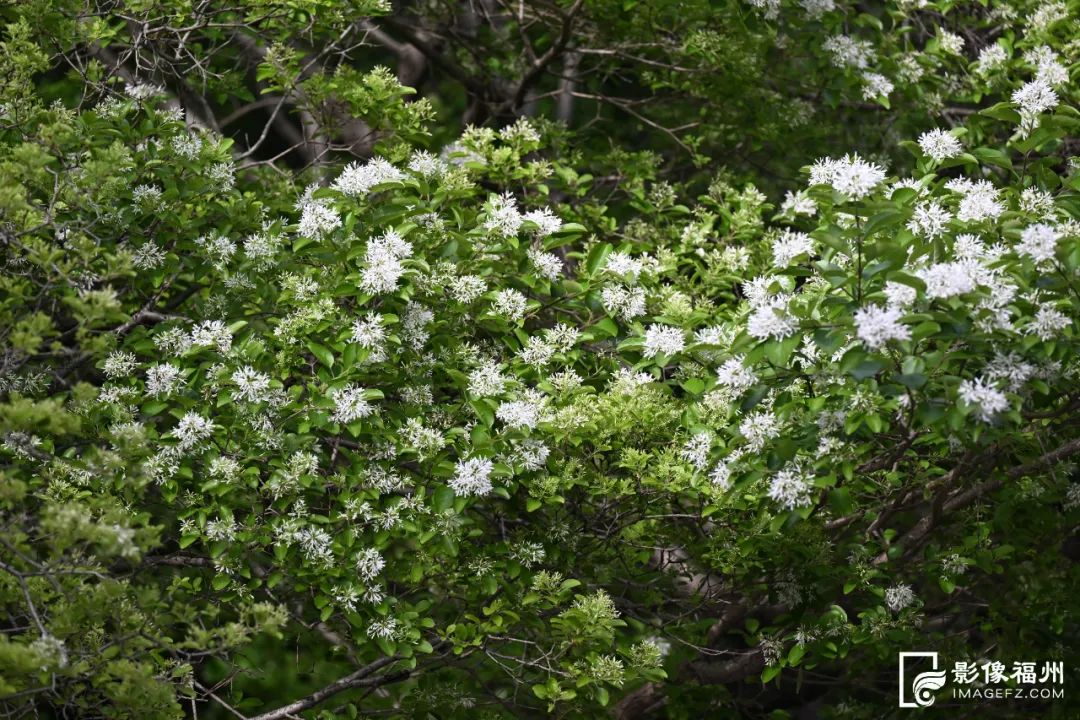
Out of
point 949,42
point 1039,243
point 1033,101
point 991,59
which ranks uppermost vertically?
point 949,42

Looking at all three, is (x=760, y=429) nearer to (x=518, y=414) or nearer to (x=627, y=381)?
(x=627, y=381)

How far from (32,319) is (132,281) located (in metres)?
1.17

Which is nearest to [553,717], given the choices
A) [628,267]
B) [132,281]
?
[628,267]

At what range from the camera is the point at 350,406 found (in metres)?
3.67

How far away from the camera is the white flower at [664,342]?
3.95m

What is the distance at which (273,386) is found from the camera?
12.3ft

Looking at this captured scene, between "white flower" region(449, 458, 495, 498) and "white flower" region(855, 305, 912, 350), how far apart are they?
1.17 m

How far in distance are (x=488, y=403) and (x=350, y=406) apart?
422 mm

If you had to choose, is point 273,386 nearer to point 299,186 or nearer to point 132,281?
point 132,281

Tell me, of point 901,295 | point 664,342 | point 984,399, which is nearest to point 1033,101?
point 901,295

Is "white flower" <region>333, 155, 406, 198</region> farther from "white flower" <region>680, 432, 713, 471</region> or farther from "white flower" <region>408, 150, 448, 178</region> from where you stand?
"white flower" <region>680, 432, 713, 471</region>

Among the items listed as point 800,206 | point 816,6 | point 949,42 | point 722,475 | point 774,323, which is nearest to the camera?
point 774,323

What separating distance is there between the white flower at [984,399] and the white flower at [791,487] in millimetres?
506

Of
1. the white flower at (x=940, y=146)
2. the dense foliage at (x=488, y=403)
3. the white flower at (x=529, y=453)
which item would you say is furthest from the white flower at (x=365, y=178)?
the white flower at (x=940, y=146)
